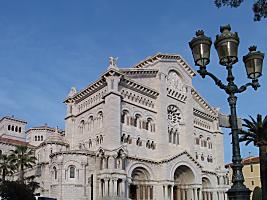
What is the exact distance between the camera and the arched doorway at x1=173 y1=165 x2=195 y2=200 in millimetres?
47781

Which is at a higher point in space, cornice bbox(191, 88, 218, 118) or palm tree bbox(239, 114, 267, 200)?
cornice bbox(191, 88, 218, 118)

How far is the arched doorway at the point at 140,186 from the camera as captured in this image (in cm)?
4241

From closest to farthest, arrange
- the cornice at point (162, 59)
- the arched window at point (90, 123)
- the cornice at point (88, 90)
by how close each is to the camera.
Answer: the cornice at point (88, 90), the arched window at point (90, 123), the cornice at point (162, 59)

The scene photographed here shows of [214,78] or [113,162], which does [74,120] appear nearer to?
[113,162]

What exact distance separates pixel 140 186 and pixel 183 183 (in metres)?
8.16

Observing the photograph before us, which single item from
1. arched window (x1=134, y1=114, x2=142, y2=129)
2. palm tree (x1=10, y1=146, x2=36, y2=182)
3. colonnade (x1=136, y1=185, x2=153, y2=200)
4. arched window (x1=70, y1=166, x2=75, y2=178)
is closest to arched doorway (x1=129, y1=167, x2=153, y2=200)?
colonnade (x1=136, y1=185, x2=153, y2=200)

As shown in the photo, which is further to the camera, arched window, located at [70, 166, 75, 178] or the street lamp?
arched window, located at [70, 166, 75, 178]

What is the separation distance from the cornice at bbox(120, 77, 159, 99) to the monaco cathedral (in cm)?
12

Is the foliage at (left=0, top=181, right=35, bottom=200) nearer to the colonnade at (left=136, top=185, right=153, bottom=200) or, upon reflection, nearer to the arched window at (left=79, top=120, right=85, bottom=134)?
the colonnade at (left=136, top=185, right=153, bottom=200)

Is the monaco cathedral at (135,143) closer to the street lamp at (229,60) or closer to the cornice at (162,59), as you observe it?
the cornice at (162,59)

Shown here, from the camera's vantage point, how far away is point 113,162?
38.4 m

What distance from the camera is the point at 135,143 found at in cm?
4306

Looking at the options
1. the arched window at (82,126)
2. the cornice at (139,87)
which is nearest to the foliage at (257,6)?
the cornice at (139,87)

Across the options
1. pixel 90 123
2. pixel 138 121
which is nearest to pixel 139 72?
pixel 138 121
